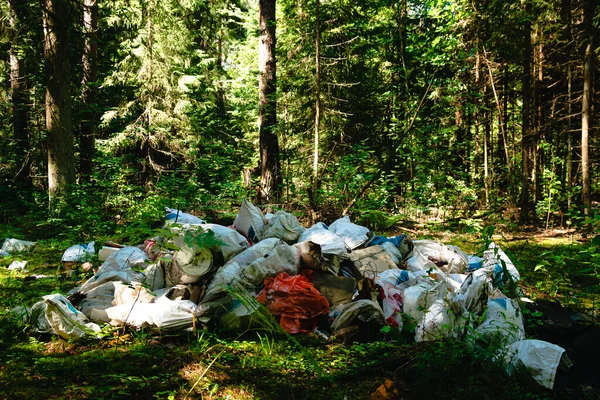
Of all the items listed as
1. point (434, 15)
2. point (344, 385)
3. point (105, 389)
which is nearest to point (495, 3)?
point (434, 15)

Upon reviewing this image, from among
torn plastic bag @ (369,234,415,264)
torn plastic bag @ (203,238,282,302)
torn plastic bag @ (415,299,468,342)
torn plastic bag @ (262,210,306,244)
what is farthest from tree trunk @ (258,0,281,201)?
torn plastic bag @ (415,299,468,342)

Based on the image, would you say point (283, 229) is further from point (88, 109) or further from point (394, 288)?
point (88, 109)

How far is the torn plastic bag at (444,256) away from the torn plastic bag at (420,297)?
108 cm

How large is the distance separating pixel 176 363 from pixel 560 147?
1297 cm

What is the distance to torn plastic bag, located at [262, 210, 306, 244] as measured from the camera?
458 centimetres

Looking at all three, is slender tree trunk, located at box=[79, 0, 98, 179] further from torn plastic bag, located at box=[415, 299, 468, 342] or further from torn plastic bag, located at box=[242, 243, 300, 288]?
torn plastic bag, located at box=[415, 299, 468, 342]

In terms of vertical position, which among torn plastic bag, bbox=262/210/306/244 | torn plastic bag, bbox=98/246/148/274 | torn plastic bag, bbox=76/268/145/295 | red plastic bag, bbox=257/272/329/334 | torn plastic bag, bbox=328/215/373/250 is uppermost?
torn plastic bag, bbox=262/210/306/244

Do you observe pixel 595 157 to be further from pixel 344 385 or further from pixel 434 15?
pixel 344 385

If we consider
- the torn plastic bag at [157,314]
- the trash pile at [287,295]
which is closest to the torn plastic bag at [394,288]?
the trash pile at [287,295]

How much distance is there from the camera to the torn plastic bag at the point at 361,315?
326 centimetres

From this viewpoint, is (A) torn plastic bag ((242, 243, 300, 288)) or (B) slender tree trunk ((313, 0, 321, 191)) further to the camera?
(B) slender tree trunk ((313, 0, 321, 191))

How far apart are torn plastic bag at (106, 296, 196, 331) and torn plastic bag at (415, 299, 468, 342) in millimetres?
1890

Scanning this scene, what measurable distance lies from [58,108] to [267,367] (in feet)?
24.7

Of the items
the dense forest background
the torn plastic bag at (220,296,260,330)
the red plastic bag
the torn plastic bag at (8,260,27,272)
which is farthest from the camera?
the dense forest background
